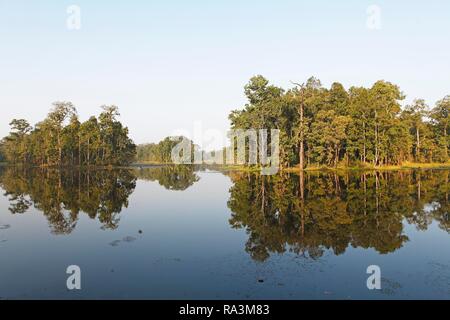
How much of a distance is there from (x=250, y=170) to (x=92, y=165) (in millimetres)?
69986

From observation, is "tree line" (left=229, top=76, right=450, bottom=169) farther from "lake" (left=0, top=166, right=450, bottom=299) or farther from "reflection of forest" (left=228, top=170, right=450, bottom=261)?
"lake" (left=0, top=166, right=450, bottom=299)

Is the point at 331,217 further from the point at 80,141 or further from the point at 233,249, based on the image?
the point at 80,141

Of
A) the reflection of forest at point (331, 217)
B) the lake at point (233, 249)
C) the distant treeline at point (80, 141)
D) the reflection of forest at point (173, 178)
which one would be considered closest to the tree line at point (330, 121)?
the reflection of forest at point (173, 178)

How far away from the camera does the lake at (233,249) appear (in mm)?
10367

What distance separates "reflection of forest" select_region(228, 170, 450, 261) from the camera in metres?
15.2

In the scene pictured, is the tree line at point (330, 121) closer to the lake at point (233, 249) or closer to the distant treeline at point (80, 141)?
the lake at point (233, 249)

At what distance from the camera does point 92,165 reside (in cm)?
11694

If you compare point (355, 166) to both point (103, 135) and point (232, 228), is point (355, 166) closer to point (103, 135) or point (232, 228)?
point (232, 228)

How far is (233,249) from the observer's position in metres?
14.8

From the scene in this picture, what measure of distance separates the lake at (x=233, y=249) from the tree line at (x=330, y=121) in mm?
40402

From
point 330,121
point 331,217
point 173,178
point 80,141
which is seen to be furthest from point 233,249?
point 80,141
